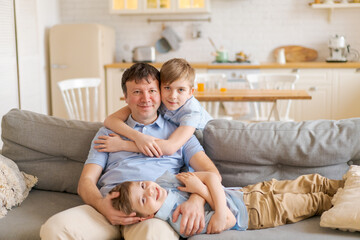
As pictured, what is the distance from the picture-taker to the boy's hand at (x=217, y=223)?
6.15 feet

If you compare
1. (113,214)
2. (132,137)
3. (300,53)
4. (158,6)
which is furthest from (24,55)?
(113,214)

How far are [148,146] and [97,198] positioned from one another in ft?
1.04

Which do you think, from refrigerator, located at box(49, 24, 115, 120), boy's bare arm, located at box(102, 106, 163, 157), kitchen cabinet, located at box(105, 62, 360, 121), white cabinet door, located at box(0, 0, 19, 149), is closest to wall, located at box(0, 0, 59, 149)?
white cabinet door, located at box(0, 0, 19, 149)

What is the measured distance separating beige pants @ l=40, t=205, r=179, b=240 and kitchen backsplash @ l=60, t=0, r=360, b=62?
4.42 meters

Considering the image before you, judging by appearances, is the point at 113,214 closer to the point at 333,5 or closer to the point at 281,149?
the point at 281,149

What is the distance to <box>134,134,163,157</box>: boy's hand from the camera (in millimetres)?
2092

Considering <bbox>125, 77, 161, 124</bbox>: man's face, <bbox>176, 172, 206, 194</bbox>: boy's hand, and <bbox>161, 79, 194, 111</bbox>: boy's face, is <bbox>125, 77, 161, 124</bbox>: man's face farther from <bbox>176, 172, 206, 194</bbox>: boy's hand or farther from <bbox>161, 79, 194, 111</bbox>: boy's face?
<bbox>176, 172, 206, 194</bbox>: boy's hand

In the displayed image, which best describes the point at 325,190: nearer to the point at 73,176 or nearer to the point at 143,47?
the point at 73,176

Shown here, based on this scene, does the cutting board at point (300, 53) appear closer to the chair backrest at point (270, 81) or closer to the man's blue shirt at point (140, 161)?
the chair backrest at point (270, 81)

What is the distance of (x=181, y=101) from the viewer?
7.31 feet

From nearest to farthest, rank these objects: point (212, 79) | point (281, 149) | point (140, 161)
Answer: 1. point (140, 161)
2. point (281, 149)
3. point (212, 79)

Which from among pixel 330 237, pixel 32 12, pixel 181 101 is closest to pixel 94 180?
pixel 181 101

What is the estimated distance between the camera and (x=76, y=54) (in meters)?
5.52

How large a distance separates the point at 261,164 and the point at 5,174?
1.21 meters
